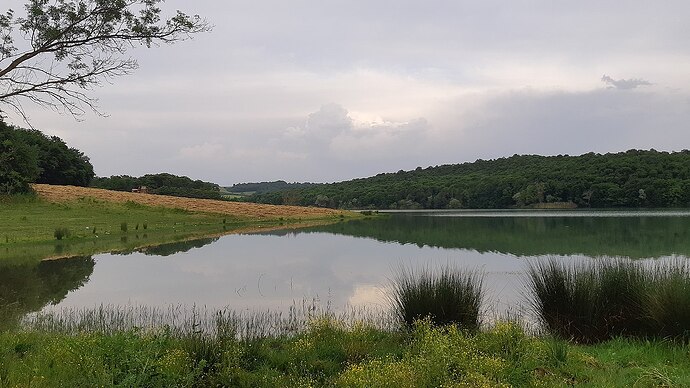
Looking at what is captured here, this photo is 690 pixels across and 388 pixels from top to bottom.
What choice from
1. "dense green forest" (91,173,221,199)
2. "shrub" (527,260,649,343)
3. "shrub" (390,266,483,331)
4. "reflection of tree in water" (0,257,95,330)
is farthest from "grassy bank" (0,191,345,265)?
"dense green forest" (91,173,221,199)

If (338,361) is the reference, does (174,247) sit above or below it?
below

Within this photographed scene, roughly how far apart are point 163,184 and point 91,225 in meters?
67.8

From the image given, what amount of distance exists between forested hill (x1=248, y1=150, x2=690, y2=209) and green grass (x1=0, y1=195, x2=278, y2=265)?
204 feet

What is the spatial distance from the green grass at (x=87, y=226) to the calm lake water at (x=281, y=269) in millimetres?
3098

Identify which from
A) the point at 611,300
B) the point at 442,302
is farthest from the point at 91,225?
the point at 611,300

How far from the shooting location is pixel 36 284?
1525cm

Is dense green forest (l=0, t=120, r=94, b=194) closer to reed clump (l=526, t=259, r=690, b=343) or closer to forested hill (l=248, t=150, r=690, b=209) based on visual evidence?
reed clump (l=526, t=259, r=690, b=343)

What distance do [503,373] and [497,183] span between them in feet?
346

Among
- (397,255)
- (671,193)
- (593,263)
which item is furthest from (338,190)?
(593,263)

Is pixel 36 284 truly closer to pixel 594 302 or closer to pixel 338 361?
pixel 338 361

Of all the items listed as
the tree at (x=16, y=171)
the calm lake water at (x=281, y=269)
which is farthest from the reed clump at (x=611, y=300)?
the tree at (x=16, y=171)

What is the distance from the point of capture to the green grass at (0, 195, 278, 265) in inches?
966

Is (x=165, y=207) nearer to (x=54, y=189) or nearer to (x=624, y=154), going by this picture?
(x=54, y=189)

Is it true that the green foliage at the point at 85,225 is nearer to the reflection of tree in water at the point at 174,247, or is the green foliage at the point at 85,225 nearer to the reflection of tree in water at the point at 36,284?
the reflection of tree in water at the point at 174,247
